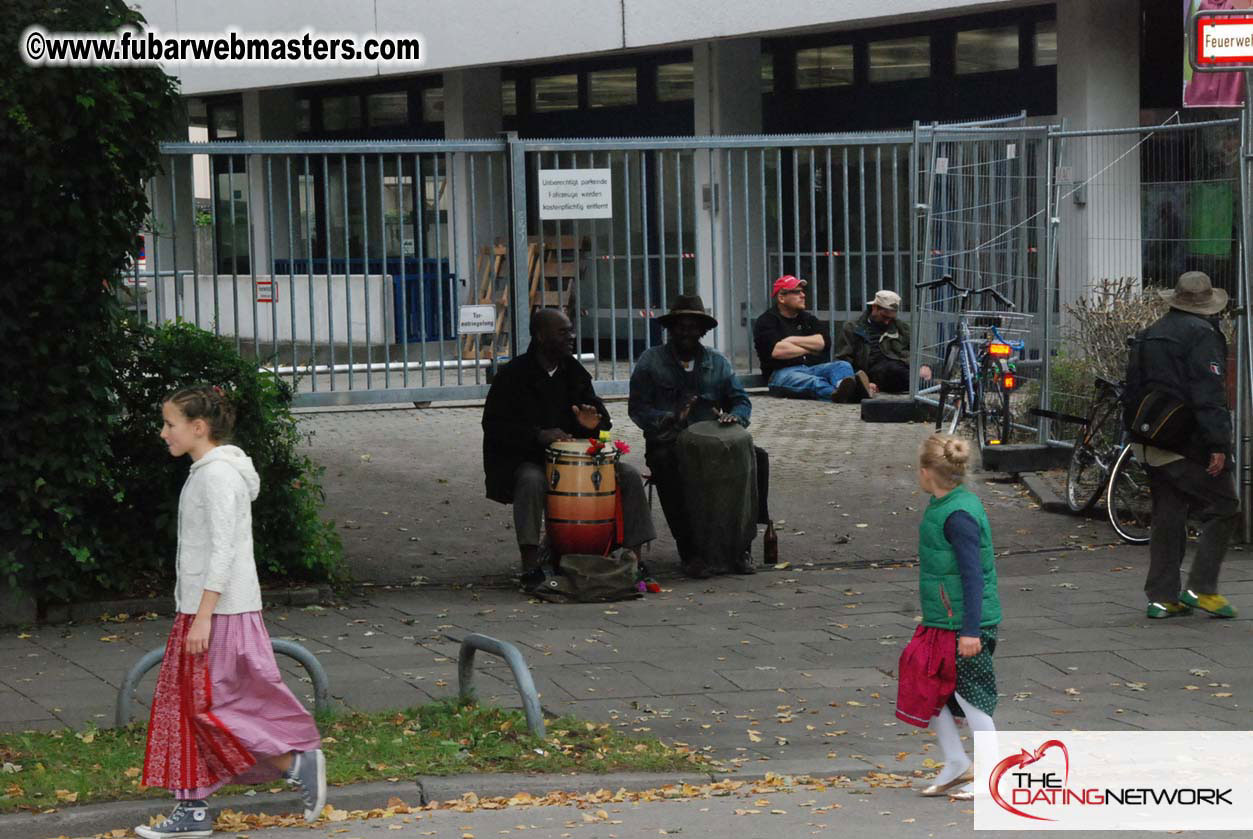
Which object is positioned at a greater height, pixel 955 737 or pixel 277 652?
pixel 277 652

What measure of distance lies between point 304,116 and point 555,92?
6.36m

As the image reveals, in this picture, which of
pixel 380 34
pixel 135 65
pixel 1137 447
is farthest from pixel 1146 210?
pixel 380 34

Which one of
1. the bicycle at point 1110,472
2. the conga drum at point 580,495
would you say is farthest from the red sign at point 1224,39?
the conga drum at point 580,495

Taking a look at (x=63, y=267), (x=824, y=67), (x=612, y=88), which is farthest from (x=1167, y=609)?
(x=612, y=88)

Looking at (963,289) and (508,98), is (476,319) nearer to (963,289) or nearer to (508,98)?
(963,289)

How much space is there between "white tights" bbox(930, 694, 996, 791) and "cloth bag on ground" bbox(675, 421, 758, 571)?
4025mm

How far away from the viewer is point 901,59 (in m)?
21.0

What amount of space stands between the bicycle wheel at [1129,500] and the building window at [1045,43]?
8594mm

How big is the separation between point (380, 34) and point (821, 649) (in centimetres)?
1815

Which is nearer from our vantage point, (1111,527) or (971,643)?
(971,643)

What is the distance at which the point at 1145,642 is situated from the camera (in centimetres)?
874

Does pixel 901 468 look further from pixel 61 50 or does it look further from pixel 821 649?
pixel 61 50

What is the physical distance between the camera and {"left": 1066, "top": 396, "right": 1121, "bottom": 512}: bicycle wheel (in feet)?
38.9

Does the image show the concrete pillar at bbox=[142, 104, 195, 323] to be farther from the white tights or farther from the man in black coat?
the white tights
